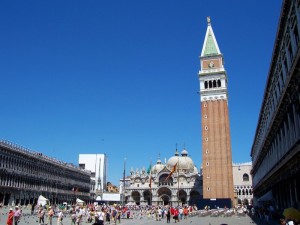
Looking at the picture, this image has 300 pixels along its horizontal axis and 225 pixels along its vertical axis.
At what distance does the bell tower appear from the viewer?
80.9 meters

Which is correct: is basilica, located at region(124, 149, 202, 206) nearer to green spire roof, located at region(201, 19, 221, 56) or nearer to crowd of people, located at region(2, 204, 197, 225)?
green spire roof, located at region(201, 19, 221, 56)

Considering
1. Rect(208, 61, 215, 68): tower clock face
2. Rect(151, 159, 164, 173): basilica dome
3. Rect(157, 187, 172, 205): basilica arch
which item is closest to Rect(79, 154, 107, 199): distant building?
Rect(151, 159, 164, 173): basilica dome

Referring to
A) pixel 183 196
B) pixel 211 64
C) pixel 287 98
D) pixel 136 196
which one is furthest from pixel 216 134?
pixel 287 98

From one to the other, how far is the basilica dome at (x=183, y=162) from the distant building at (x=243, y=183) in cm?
1367

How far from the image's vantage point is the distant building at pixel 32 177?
6329 cm

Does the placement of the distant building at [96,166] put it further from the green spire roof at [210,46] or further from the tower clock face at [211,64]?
the green spire roof at [210,46]

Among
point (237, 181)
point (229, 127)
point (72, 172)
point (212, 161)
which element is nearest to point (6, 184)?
point (72, 172)

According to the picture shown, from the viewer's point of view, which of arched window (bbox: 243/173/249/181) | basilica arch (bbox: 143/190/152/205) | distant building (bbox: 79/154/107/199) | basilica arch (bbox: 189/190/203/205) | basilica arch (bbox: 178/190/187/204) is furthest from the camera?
distant building (bbox: 79/154/107/199)

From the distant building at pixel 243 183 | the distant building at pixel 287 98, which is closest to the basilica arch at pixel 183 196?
the distant building at pixel 243 183

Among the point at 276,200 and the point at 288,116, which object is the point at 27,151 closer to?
the point at 276,200

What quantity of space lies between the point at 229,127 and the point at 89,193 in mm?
50564

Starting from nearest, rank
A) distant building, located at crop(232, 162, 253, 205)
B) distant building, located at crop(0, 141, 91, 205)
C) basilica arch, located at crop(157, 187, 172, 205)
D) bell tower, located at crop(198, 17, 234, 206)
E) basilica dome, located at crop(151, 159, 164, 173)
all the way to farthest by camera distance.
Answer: distant building, located at crop(0, 141, 91, 205) → bell tower, located at crop(198, 17, 234, 206) → basilica arch, located at crop(157, 187, 172, 205) → distant building, located at crop(232, 162, 253, 205) → basilica dome, located at crop(151, 159, 164, 173)

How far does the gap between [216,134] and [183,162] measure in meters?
30.6

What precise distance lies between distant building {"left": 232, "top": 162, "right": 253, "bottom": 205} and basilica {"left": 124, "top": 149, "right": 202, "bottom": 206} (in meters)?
12.2
